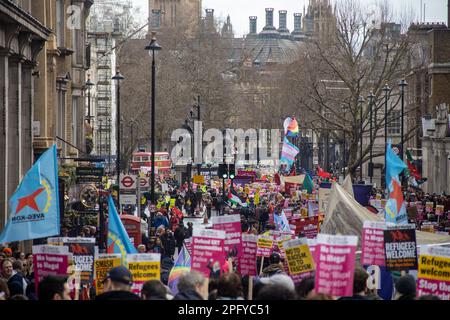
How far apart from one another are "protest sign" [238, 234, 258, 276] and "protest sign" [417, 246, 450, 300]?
4074mm

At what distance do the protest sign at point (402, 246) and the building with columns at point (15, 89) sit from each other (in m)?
11.2

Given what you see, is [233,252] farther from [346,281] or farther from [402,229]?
[346,281]

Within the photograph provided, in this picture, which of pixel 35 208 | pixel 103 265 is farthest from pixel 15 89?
pixel 103 265

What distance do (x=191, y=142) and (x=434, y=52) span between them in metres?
26.2

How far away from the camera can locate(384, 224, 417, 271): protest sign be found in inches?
614

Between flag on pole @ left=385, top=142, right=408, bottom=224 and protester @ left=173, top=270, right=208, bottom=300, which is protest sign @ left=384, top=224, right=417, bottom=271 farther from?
flag on pole @ left=385, top=142, right=408, bottom=224

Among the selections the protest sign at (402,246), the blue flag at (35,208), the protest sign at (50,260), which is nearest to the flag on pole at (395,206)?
the blue flag at (35,208)

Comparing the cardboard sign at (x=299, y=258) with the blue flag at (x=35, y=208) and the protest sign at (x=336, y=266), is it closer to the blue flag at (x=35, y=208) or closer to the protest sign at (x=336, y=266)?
the protest sign at (x=336, y=266)

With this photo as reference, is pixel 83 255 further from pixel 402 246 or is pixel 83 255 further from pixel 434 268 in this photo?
pixel 434 268

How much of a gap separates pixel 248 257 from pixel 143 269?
3258mm

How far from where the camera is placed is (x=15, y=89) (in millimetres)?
28969

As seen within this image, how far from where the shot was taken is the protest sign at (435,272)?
43.2 feet

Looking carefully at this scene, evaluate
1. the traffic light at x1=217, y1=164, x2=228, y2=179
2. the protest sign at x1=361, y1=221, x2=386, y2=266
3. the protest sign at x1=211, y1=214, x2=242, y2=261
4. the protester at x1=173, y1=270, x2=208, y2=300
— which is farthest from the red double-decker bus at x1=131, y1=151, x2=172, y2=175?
the protester at x1=173, y1=270, x2=208, y2=300

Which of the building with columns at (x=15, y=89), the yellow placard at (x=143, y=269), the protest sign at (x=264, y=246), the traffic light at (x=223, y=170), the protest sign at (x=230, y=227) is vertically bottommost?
the protest sign at (x=264, y=246)
